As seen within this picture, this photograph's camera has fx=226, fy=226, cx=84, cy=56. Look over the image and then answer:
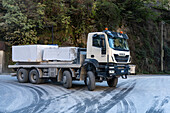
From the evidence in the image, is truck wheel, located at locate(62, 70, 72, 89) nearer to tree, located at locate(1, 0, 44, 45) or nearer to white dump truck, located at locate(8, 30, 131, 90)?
white dump truck, located at locate(8, 30, 131, 90)

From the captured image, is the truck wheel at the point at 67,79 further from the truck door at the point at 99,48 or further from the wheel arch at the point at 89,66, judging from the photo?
the truck door at the point at 99,48

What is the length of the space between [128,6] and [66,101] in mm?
25149

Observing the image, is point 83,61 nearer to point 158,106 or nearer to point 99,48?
point 99,48

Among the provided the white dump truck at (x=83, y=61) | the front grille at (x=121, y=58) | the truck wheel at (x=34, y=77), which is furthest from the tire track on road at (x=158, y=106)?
the truck wheel at (x=34, y=77)

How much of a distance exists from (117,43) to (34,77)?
7.08 meters

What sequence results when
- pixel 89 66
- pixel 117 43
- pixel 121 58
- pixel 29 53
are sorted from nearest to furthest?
pixel 121 58 → pixel 117 43 → pixel 89 66 → pixel 29 53

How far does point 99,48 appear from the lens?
41.7 feet

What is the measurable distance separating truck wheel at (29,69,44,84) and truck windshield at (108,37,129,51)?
6.34 m

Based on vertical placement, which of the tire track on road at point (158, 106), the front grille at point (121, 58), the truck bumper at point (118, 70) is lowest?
the tire track on road at point (158, 106)

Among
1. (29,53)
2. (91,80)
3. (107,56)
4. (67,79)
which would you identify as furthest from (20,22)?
(107,56)

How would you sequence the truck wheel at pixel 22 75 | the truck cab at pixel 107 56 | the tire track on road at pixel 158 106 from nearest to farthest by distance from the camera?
the tire track on road at pixel 158 106
the truck cab at pixel 107 56
the truck wheel at pixel 22 75

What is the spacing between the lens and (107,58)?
12.5 m

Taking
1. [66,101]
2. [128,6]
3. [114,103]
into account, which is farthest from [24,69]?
[128,6]

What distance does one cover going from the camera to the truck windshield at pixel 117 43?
12.8m
